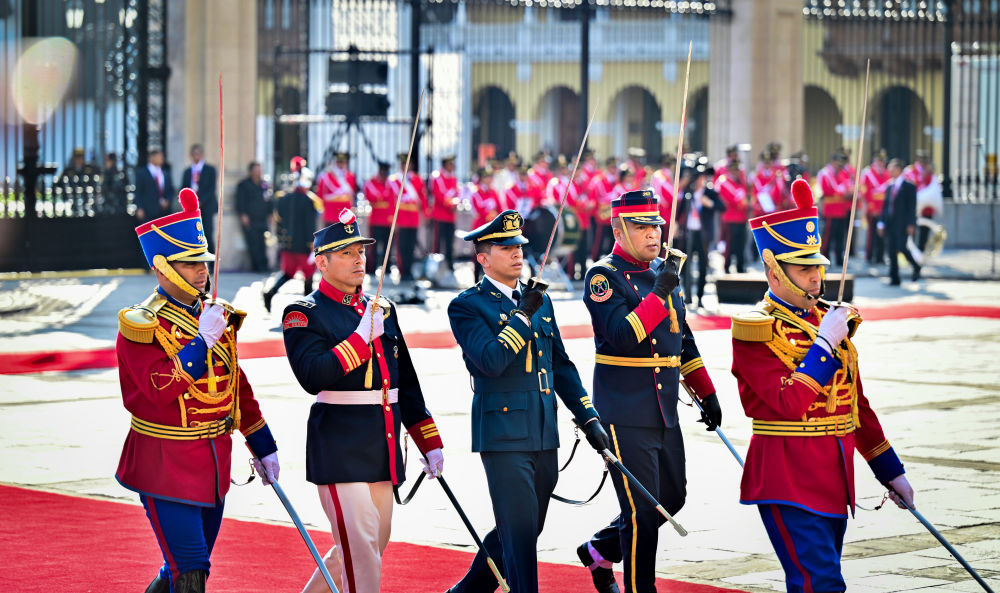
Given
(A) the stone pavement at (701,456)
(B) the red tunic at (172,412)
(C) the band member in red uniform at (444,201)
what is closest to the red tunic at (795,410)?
(A) the stone pavement at (701,456)

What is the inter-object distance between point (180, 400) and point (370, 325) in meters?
0.69

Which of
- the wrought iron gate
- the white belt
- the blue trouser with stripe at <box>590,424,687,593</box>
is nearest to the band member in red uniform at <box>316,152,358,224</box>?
the wrought iron gate

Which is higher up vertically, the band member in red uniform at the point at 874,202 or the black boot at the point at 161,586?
the band member in red uniform at the point at 874,202

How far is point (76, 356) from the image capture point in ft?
46.4

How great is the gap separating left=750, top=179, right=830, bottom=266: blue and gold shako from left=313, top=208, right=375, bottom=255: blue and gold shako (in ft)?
4.58

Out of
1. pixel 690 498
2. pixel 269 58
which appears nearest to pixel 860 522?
pixel 690 498

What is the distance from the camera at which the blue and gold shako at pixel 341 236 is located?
19.5 ft

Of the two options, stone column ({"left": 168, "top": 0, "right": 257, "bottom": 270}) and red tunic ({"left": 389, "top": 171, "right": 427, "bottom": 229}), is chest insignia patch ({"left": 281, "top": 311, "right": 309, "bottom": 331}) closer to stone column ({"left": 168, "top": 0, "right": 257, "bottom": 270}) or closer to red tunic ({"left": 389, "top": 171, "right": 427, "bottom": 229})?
red tunic ({"left": 389, "top": 171, "right": 427, "bottom": 229})

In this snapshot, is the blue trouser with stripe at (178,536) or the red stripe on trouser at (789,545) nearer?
the red stripe on trouser at (789,545)

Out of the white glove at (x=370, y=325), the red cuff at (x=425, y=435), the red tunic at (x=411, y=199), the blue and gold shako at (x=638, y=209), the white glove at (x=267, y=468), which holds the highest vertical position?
the red tunic at (x=411, y=199)

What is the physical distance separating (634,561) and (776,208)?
19.3 meters

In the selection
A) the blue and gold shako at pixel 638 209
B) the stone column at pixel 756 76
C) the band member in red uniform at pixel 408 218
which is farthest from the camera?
the stone column at pixel 756 76

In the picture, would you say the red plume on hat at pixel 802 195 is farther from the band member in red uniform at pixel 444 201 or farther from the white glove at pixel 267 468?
the band member in red uniform at pixel 444 201

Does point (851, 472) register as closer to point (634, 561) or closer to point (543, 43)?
point (634, 561)
